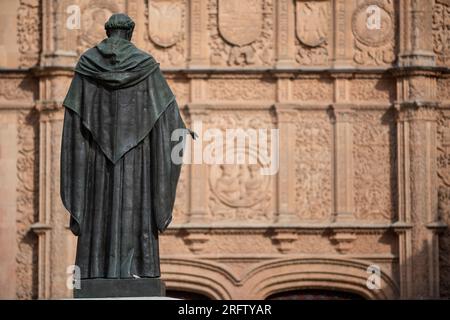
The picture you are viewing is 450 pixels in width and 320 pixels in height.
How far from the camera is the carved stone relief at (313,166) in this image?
2327 centimetres

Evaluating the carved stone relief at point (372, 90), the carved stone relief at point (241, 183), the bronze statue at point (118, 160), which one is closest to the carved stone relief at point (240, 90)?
the carved stone relief at point (241, 183)

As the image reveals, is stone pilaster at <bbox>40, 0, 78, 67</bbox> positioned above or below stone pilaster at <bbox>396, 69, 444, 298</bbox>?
above

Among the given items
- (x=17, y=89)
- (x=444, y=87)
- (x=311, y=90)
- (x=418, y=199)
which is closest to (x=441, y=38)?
(x=444, y=87)

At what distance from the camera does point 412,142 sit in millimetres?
23125

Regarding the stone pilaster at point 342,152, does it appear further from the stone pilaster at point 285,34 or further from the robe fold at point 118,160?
the robe fold at point 118,160

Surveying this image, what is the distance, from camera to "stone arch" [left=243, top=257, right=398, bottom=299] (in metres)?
23.0

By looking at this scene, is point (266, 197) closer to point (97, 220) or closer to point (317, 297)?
point (317, 297)

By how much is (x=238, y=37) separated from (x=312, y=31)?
109 cm

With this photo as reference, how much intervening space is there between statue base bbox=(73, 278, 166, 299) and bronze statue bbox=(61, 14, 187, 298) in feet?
0.31

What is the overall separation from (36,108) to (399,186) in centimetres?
534

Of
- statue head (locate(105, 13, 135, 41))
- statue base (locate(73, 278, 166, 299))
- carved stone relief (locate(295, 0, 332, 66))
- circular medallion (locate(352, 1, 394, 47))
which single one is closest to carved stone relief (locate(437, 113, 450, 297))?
circular medallion (locate(352, 1, 394, 47))

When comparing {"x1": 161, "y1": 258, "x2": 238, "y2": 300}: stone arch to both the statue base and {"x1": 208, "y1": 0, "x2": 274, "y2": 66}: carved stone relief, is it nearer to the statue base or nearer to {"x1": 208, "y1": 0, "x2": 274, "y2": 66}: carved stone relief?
{"x1": 208, "y1": 0, "x2": 274, "y2": 66}: carved stone relief

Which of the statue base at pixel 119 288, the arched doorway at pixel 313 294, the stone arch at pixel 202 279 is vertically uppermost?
the stone arch at pixel 202 279

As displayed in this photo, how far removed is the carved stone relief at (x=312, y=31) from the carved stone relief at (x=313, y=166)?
0.81 meters
